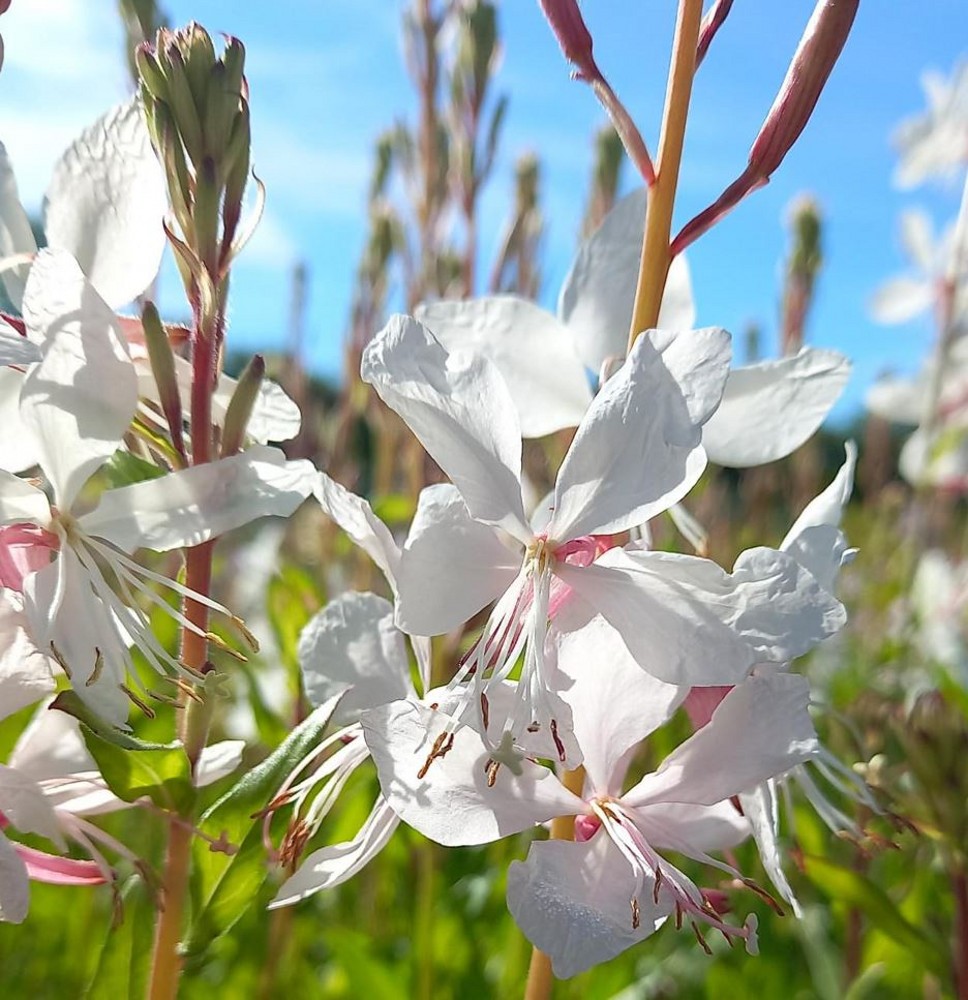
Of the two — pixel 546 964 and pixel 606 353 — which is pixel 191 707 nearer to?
pixel 546 964

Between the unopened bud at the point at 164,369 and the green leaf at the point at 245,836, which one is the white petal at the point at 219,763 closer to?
the green leaf at the point at 245,836

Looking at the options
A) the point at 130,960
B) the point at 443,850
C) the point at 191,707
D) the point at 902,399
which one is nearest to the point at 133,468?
the point at 191,707

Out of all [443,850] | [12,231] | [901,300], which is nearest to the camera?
[12,231]

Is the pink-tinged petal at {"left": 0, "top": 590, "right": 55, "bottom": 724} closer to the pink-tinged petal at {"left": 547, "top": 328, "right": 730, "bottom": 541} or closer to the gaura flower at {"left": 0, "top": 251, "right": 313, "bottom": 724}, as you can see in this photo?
the gaura flower at {"left": 0, "top": 251, "right": 313, "bottom": 724}

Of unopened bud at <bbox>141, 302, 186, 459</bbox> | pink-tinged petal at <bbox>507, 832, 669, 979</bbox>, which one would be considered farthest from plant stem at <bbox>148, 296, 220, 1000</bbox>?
pink-tinged petal at <bbox>507, 832, 669, 979</bbox>

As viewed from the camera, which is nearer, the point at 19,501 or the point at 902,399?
the point at 19,501

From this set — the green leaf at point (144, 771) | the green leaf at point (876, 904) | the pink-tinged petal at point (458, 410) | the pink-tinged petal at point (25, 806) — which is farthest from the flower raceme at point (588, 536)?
the green leaf at point (876, 904)
